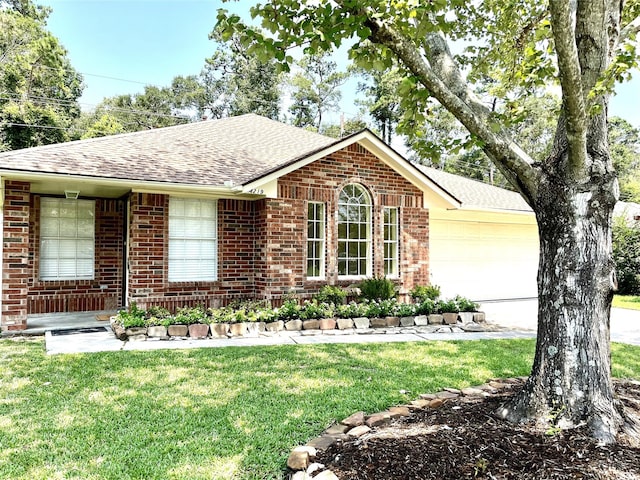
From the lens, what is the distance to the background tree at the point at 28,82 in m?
24.8

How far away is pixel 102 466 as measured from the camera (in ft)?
11.1

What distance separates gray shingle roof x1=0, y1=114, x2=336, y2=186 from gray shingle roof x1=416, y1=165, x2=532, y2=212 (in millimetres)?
4776

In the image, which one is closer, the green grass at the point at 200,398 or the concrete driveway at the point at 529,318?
the green grass at the point at 200,398

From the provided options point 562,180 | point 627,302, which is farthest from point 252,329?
point 627,302

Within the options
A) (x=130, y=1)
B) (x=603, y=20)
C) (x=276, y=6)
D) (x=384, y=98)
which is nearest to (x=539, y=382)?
(x=603, y=20)

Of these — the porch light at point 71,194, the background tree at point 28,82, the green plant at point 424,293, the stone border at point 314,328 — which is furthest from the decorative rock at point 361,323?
the background tree at point 28,82

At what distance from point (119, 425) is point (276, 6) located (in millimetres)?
4002

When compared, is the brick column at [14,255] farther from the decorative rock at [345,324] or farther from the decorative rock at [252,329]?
the decorative rock at [345,324]

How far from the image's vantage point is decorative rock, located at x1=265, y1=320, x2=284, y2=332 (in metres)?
8.86

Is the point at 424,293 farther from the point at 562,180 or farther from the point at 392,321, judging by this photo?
the point at 562,180

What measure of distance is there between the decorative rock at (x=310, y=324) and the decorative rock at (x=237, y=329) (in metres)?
1.21

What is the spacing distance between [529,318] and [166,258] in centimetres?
888

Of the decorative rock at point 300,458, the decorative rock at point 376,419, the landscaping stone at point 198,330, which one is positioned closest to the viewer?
the decorative rock at point 300,458

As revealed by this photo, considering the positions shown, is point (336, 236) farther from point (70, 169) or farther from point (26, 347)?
point (26, 347)
